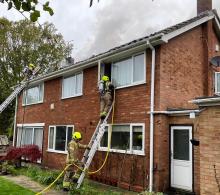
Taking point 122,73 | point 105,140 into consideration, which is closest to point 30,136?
point 105,140

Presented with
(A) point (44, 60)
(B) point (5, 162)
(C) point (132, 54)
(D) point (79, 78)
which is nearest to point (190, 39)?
(C) point (132, 54)

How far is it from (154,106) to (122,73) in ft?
8.83

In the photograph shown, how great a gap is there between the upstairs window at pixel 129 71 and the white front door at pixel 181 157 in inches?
100

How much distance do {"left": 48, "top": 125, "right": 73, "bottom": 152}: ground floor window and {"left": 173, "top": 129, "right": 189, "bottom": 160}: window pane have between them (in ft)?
22.3

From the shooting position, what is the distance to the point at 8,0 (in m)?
3.01

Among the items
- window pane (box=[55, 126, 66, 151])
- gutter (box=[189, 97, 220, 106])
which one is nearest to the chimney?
gutter (box=[189, 97, 220, 106])

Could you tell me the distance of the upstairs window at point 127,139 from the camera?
12.4m

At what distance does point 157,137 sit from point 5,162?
960cm

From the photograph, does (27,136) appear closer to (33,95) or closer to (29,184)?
(33,95)

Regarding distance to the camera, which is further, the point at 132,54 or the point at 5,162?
the point at 5,162

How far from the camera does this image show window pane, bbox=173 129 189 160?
11314 mm

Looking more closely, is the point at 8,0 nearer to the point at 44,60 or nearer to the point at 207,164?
the point at 207,164

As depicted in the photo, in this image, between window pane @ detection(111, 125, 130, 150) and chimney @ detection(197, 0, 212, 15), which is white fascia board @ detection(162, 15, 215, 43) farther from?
window pane @ detection(111, 125, 130, 150)

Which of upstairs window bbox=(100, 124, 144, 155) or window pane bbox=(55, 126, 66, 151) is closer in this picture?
upstairs window bbox=(100, 124, 144, 155)
